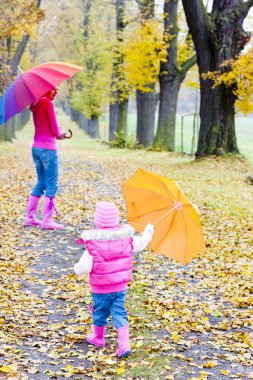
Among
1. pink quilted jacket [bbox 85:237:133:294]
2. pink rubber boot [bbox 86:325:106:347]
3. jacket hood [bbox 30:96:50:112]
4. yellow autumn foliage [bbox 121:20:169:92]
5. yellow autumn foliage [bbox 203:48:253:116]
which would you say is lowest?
pink rubber boot [bbox 86:325:106:347]

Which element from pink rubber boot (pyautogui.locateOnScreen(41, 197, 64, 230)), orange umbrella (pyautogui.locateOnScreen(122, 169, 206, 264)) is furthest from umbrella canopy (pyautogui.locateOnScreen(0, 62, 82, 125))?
orange umbrella (pyautogui.locateOnScreen(122, 169, 206, 264))

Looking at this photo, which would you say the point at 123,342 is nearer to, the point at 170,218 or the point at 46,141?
the point at 170,218

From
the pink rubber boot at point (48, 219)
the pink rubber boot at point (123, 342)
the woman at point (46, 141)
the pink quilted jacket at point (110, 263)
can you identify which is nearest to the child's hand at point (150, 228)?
the pink quilted jacket at point (110, 263)

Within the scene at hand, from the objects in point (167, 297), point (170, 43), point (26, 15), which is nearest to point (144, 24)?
point (170, 43)

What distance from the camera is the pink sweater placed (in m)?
7.59

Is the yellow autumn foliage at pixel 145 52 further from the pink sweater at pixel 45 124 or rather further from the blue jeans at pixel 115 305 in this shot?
the blue jeans at pixel 115 305

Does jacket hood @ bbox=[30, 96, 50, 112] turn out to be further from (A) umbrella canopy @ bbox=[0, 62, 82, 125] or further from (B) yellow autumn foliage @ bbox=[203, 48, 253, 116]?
(B) yellow autumn foliage @ bbox=[203, 48, 253, 116]

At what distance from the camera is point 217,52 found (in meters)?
16.4

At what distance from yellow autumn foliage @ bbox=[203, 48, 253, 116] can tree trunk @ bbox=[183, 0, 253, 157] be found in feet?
0.94

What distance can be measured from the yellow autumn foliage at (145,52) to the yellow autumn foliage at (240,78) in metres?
5.22

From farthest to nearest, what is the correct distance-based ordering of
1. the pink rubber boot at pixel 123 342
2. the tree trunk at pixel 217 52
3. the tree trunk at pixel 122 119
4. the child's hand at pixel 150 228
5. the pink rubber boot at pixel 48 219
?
1. the tree trunk at pixel 122 119
2. the tree trunk at pixel 217 52
3. the pink rubber boot at pixel 48 219
4. the child's hand at pixel 150 228
5. the pink rubber boot at pixel 123 342

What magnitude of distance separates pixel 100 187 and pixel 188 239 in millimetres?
8749

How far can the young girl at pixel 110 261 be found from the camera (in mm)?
4059

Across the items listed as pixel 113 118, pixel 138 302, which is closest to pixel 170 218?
pixel 138 302
